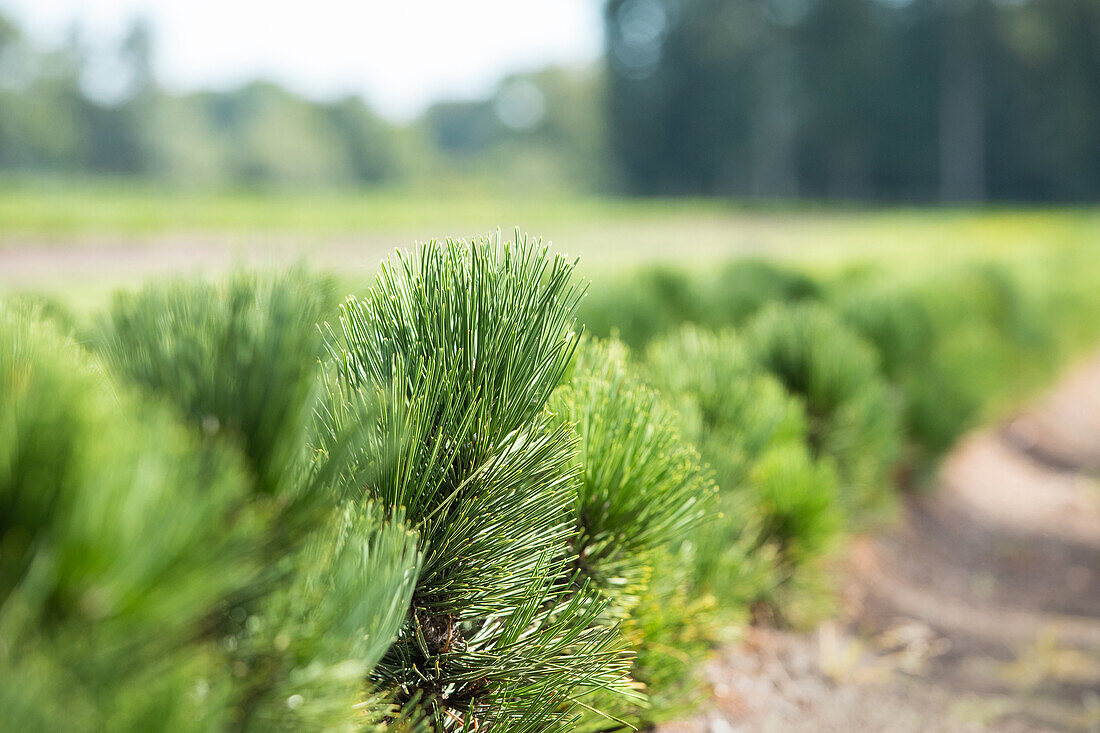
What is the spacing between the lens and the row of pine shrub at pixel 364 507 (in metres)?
0.52

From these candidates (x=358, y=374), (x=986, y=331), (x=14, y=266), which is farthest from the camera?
(x=14, y=266)

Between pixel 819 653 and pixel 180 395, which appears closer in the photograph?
pixel 180 395

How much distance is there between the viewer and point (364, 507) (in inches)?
35.9

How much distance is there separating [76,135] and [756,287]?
22.5 metres

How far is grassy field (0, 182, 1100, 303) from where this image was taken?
866 cm

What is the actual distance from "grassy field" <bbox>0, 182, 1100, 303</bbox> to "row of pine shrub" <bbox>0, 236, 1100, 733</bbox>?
12.2 feet

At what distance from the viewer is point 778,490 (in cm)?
224

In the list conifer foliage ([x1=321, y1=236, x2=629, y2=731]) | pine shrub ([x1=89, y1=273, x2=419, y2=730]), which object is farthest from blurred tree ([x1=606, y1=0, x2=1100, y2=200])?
pine shrub ([x1=89, y1=273, x2=419, y2=730])

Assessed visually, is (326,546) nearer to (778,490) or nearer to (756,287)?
(778,490)

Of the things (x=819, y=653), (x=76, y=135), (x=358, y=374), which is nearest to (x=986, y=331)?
(x=819, y=653)

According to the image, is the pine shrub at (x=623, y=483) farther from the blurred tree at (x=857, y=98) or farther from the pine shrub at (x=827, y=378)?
the blurred tree at (x=857, y=98)

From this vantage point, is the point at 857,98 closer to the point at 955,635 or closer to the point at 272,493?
the point at 955,635

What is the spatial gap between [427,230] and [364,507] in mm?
17691

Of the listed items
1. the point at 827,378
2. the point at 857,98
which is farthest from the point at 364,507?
the point at 857,98
